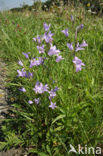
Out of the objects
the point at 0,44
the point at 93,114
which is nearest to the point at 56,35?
the point at 0,44

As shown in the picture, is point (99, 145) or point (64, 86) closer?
point (99, 145)

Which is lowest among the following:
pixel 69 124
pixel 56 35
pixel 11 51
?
pixel 69 124

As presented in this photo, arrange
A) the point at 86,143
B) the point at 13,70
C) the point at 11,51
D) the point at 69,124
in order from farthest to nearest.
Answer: the point at 11,51
the point at 13,70
the point at 69,124
the point at 86,143

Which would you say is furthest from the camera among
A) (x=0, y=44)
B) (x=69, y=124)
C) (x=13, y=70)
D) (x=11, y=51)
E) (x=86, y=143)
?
(x=0, y=44)

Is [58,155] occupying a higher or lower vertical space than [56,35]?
lower

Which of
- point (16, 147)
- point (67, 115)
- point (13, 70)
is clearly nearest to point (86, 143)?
point (67, 115)

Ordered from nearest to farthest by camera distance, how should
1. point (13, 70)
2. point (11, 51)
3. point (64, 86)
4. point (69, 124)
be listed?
point (69, 124) < point (64, 86) < point (13, 70) < point (11, 51)

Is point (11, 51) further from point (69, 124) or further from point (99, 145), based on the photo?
point (99, 145)

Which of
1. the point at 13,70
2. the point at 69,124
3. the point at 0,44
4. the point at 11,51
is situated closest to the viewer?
the point at 69,124

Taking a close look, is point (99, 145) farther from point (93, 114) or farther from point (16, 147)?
point (16, 147)
